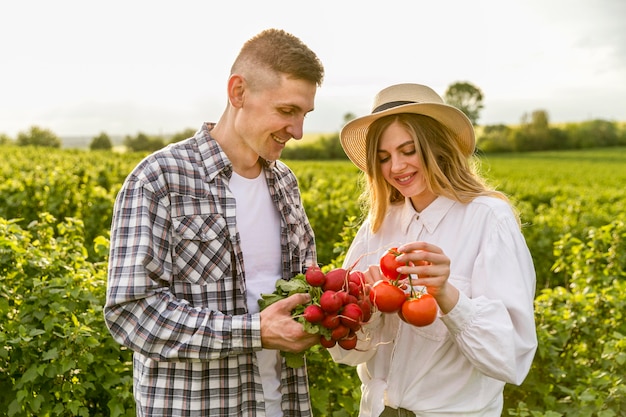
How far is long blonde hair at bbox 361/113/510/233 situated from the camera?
2514mm

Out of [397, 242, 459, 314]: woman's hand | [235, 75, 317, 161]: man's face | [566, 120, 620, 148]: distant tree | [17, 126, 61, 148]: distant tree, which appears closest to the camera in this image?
[397, 242, 459, 314]: woman's hand

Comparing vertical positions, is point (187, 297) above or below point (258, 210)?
below

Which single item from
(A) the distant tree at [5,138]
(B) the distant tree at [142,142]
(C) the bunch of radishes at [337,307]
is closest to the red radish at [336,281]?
(C) the bunch of radishes at [337,307]

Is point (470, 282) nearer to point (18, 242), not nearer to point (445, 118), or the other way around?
point (445, 118)

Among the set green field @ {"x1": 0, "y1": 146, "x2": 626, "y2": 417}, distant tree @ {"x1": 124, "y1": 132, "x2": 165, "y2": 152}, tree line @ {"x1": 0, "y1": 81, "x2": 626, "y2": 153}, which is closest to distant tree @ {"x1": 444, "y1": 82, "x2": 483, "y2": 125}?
tree line @ {"x1": 0, "y1": 81, "x2": 626, "y2": 153}

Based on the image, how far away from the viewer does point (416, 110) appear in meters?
2.55

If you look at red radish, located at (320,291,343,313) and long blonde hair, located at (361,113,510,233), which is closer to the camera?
red radish, located at (320,291,343,313)

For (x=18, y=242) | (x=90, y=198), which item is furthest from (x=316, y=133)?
(x=18, y=242)

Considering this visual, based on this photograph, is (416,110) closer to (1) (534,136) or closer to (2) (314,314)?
(2) (314,314)

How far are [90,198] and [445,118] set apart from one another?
6660 millimetres

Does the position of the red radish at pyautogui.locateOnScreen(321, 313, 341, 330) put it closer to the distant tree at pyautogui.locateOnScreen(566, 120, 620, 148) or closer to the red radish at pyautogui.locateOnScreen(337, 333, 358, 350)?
the red radish at pyautogui.locateOnScreen(337, 333, 358, 350)

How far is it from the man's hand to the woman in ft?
1.02

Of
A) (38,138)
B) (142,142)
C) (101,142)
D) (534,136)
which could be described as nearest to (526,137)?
(534,136)

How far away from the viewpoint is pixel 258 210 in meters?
2.58
